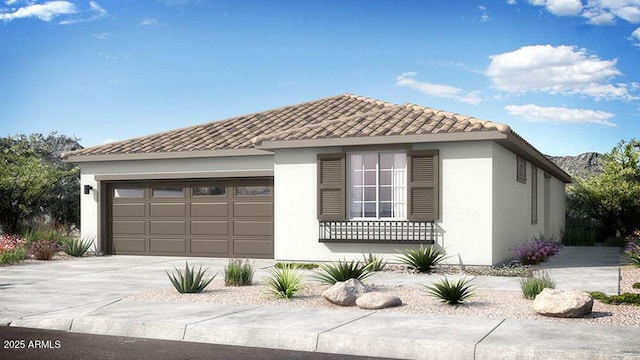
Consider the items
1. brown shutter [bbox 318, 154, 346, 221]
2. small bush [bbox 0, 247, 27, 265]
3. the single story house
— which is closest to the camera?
the single story house

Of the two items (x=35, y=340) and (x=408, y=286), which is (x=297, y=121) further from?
(x=35, y=340)

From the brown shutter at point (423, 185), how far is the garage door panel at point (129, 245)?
343 inches

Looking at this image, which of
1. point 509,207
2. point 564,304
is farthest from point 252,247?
point 564,304

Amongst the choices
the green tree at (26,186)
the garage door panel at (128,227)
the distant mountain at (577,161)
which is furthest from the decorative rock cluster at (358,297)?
the distant mountain at (577,161)

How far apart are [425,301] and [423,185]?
5318 millimetres

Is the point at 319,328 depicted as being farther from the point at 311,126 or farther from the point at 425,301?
the point at 311,126

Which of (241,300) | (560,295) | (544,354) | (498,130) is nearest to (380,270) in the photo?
(498,130)

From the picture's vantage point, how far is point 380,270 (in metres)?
15.8

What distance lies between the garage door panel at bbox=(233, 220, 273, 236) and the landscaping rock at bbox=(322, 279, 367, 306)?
8.06 meters

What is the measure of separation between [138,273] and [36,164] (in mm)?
13590

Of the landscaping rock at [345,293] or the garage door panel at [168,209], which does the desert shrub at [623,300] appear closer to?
the landscaping rock at [345,293]

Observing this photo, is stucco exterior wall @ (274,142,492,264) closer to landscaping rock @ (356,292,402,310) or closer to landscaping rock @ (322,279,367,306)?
landscaping rock @ (322,279,367,306)

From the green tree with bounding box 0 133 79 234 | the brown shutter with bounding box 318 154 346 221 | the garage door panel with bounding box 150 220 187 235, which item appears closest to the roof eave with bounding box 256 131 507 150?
the brown shutter with bounding box 318 154 346 221

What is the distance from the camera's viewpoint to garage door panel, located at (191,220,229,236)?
64.2 feet
